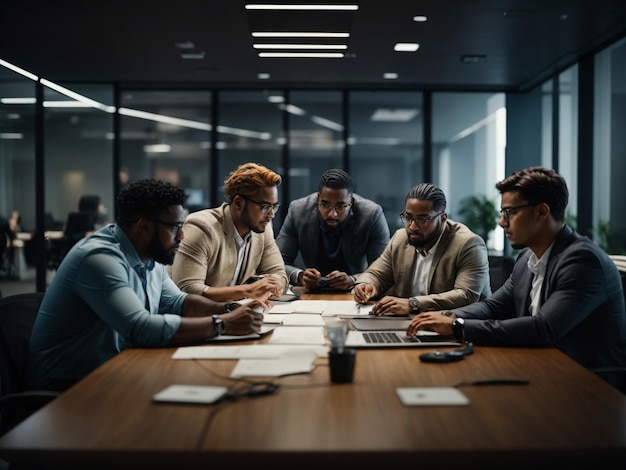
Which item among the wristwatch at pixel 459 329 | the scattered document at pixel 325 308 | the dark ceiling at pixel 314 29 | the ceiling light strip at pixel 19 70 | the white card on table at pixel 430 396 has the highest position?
the dark ceiling at pixel 314 29

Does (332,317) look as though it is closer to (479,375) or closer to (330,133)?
(479,375)

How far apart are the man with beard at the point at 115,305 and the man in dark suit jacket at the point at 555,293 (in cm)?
90

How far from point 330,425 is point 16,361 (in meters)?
1.40

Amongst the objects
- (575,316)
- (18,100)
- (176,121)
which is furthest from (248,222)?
(176,121)

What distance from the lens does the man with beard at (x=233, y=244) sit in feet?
11.2

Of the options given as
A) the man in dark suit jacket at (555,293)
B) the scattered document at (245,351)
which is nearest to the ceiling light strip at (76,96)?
the scattered document at (245,351)

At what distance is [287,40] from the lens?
5.03 meters

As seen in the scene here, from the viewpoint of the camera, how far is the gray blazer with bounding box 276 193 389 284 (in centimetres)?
454

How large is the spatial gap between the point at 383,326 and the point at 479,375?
808 millimetres

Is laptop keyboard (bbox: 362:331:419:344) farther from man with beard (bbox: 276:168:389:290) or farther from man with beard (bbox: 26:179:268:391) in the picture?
man with beard (bbox: 276:168:389:290)

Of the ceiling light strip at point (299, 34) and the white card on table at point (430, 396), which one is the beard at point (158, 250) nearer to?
the white card on table at point (430, 396)

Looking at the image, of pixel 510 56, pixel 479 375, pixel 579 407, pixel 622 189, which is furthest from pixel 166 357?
pixel 510 56

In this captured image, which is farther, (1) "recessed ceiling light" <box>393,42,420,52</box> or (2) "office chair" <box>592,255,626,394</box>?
(1) "recessed ceiling light" <box>393,42,420,52</box>

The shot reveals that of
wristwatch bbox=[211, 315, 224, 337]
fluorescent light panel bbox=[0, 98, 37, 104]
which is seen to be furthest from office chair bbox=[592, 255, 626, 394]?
fluorescent light panel bbox=[0, 98, 37, 104]
